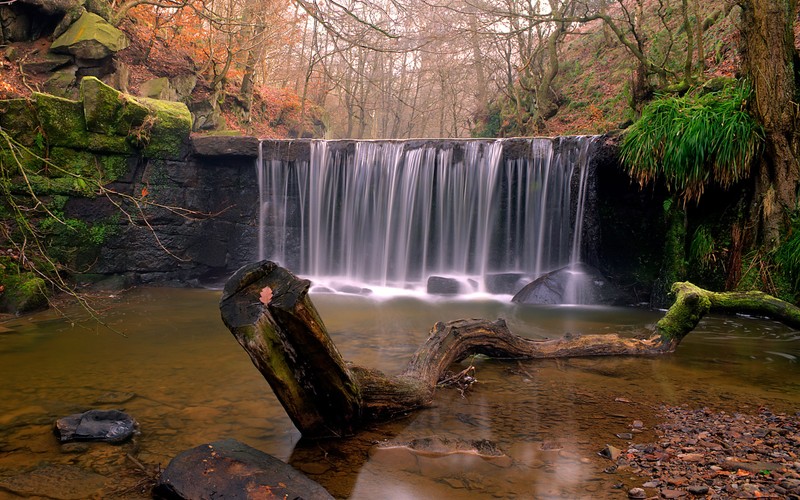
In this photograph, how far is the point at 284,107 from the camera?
19.5 metres

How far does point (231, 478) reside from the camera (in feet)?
8.80

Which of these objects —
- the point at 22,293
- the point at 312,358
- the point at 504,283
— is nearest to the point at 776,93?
the point at 504,283

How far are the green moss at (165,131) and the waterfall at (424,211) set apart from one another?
1640 mm

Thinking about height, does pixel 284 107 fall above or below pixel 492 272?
above

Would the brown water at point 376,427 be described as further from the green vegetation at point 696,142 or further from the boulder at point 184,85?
the boulder at point 184,85

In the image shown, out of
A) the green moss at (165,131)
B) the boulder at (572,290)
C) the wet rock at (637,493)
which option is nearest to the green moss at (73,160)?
the green moss at (165,131)

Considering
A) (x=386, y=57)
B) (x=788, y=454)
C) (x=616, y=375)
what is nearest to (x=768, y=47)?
(x=616, y=375)

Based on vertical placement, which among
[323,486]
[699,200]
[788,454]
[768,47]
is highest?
[768,47]

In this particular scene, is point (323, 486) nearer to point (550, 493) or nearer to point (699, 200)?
point (550, 493)

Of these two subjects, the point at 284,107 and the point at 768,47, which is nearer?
the point at 768,47

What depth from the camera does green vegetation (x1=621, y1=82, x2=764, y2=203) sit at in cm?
742

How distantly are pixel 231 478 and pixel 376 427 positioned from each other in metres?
1.09

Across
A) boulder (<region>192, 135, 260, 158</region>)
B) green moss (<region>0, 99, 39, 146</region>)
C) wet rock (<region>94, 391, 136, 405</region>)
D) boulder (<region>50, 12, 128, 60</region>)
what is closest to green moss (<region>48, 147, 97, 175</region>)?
green moss (<region>0, 99, 39, 146</region>)

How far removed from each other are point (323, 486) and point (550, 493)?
3.69 feet
